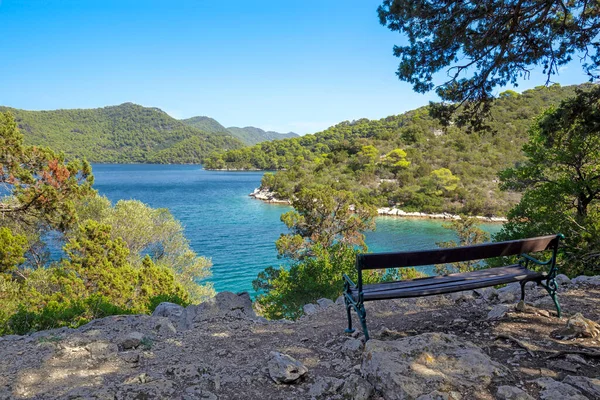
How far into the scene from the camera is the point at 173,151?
158 m

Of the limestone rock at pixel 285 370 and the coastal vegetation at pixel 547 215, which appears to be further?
the coastal vegetation at pixel 547 215

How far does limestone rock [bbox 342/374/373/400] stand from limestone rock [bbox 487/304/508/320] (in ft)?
6.18

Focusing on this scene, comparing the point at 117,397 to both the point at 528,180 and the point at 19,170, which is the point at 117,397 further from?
the point at 528,180

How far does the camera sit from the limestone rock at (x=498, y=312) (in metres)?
3.44

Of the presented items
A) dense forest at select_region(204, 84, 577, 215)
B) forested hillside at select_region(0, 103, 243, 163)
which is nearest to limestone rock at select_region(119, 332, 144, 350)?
dense forest at select_region(204, 84, 577, 215)

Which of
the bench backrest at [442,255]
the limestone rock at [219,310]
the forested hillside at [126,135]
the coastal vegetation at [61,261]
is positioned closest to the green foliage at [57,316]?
the coastal vegetation at [61,261]

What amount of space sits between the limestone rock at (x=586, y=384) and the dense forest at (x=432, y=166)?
39287 mm

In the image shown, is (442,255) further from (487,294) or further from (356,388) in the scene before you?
(487,294)

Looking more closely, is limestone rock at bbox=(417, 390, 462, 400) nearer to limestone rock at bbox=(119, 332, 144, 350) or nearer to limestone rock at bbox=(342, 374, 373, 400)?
limestone rock at bbox=(342, 374, 373, 400)

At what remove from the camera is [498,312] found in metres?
3.51

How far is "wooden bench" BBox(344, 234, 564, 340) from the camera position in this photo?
2.88m

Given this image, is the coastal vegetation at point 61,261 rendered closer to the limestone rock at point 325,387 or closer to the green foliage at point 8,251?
the green foliage at point 8,251

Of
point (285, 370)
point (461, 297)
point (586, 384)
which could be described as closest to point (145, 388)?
point (285, 370)

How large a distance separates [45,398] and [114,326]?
7.02 feet
